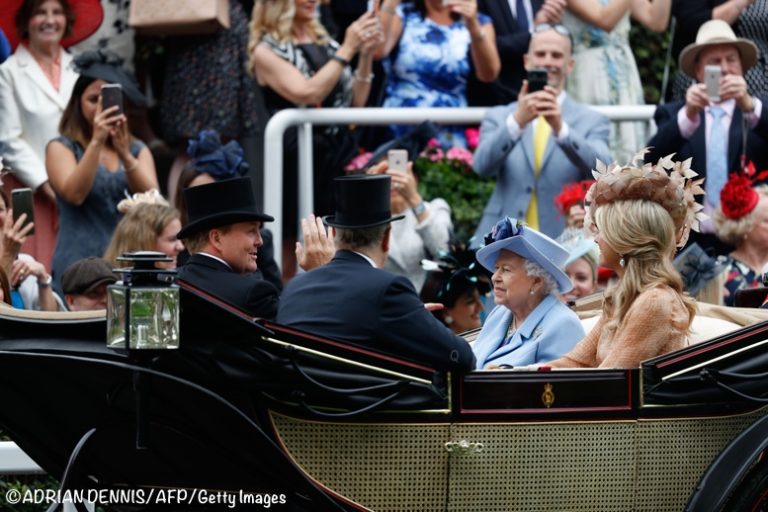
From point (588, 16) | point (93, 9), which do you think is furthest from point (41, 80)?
point (588, 16)

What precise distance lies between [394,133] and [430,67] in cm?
45

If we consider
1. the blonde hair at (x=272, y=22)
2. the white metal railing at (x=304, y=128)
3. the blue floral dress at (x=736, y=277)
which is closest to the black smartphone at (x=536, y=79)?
the white metal railing at (x=304, y=128)

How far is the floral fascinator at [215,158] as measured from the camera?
864 centimetres

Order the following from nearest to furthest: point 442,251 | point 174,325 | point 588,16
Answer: point 174,325 → point 442,251 → point 588,16

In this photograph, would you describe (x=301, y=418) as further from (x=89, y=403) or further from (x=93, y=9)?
(x=93, y=9)

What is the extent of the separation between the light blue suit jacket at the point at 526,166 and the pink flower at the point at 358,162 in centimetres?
67

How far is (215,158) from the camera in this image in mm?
8664

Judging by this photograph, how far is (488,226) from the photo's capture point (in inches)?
373

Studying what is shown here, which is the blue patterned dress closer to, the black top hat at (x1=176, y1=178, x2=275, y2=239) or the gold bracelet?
the gold bracelet

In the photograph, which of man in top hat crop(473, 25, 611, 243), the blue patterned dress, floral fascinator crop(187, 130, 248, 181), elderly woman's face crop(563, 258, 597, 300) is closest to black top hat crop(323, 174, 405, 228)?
floral fascinator crop(187, 130, 248, 181)

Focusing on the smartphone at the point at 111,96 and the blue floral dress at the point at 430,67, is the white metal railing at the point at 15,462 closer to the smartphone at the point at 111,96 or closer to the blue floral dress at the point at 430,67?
the smartphone at the point at 111,96

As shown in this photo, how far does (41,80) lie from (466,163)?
8.21 ft

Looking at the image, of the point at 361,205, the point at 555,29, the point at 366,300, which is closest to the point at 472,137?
the point at 555,29

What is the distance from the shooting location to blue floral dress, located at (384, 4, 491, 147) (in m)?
10.2
